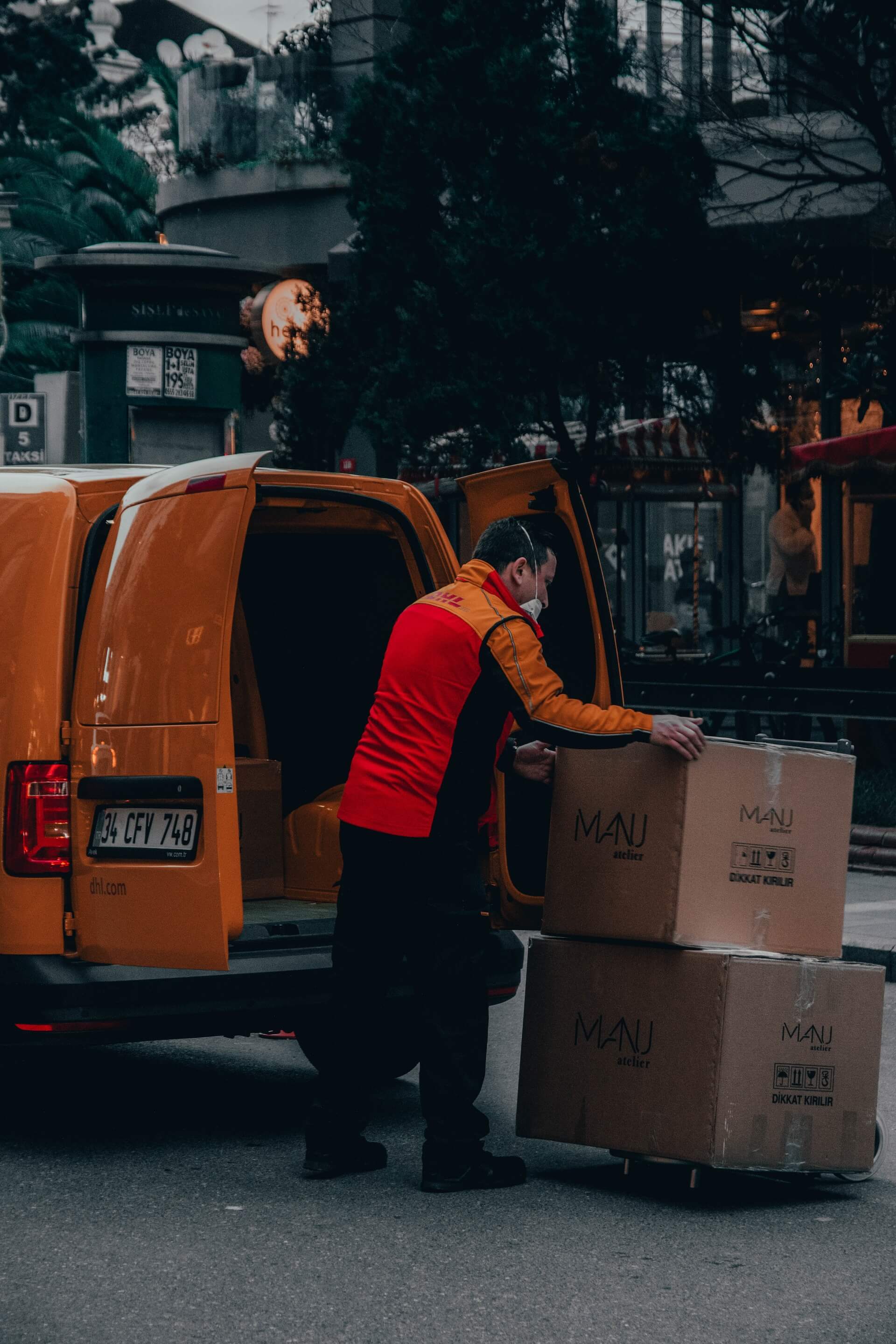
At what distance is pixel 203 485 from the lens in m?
5.39

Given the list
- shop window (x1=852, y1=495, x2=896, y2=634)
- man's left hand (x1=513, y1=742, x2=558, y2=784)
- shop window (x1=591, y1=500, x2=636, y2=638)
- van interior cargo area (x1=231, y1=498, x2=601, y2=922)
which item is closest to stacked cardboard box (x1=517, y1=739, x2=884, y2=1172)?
man's left hand (x1=513, y1=742, x2=558, y2=784)

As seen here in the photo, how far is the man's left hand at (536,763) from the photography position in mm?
5520

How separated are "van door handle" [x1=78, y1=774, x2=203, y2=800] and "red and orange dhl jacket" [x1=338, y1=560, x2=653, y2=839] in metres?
0.42

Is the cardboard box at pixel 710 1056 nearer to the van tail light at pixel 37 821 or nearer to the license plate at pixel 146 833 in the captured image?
the license plate at pixel 146 833

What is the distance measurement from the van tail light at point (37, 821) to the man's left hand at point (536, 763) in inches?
50.6

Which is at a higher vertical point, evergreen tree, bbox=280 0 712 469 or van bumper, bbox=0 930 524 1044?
evergreen tree, bbox=280 0 712 469

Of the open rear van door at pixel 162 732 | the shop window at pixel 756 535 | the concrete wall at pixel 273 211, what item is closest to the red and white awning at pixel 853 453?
the shop window at pixel 756 535

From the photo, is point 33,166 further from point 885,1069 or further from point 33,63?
point 885,1069

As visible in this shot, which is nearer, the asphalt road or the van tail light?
the asphalt road

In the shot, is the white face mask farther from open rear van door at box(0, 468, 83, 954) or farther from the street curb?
the street curb

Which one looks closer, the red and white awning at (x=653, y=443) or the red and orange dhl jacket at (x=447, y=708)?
the red and orange dhl jacket at (x=447, y=708)

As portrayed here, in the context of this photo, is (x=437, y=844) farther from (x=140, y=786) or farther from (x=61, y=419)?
(x=61, y=419)

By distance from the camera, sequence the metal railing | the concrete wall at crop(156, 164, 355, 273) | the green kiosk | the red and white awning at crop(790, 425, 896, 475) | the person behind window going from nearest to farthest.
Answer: the red and white awning at crop(790, 425, 896, 475)
the green kiosk
the person behind window
the metal railing
the concrete wall at crop(156, 164, 355, 273)

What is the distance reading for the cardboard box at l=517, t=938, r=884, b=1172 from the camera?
5047 mm
